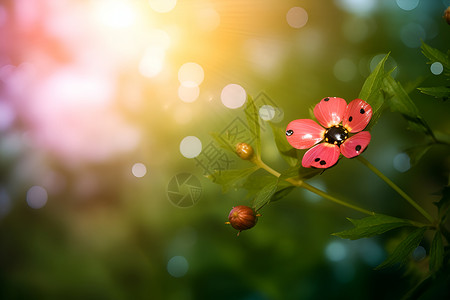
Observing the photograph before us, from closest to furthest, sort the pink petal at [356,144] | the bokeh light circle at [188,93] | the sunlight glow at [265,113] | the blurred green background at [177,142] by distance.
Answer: the pink petal at [356,144], the sunlight glow at [265,113], the blurred green background at [177,142], the bokeh light circle at [188,93]

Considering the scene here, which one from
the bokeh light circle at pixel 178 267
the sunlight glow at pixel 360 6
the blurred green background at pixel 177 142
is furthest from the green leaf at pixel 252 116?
the sunlight glow at pixel 360 6

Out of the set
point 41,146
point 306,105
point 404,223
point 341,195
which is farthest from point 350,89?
point 41,146

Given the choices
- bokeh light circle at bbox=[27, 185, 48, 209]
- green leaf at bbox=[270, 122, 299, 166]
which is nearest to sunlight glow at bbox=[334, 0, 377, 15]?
green leaf at bbox=[270, 122, 299, 166]

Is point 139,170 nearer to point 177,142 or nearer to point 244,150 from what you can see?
point 177,142

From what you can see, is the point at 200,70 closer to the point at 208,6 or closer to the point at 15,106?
the point at 208,6

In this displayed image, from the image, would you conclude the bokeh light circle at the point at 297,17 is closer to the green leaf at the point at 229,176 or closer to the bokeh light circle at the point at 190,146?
the bokeh light circle at the point at 190,146
